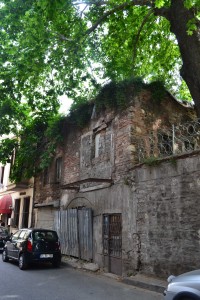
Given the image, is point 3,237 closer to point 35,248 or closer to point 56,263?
point 56,263

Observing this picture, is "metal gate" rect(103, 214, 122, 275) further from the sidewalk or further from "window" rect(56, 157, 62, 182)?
"window" rect(56, 157, 62, 182)

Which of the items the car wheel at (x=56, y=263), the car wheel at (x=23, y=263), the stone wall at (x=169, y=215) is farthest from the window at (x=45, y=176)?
the stone wall at (x=169, y=215)

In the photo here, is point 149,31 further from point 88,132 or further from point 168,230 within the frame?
point 168,230

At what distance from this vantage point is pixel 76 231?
13.8m

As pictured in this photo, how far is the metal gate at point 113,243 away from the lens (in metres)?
11.2

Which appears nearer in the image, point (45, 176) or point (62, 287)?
point (62, 287)

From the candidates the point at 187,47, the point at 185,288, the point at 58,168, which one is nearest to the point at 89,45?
the point at 187,47

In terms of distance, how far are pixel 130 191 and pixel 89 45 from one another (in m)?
6.36

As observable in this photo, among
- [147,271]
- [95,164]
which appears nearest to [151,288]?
[147,271]

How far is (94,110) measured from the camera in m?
14.3

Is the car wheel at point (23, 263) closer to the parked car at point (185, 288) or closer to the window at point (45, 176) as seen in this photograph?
the window at point (45, 176)

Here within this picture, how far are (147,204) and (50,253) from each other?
4.80 metres

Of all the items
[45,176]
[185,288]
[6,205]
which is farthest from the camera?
[6,205]

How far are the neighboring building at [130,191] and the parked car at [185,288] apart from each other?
3.71 metres
